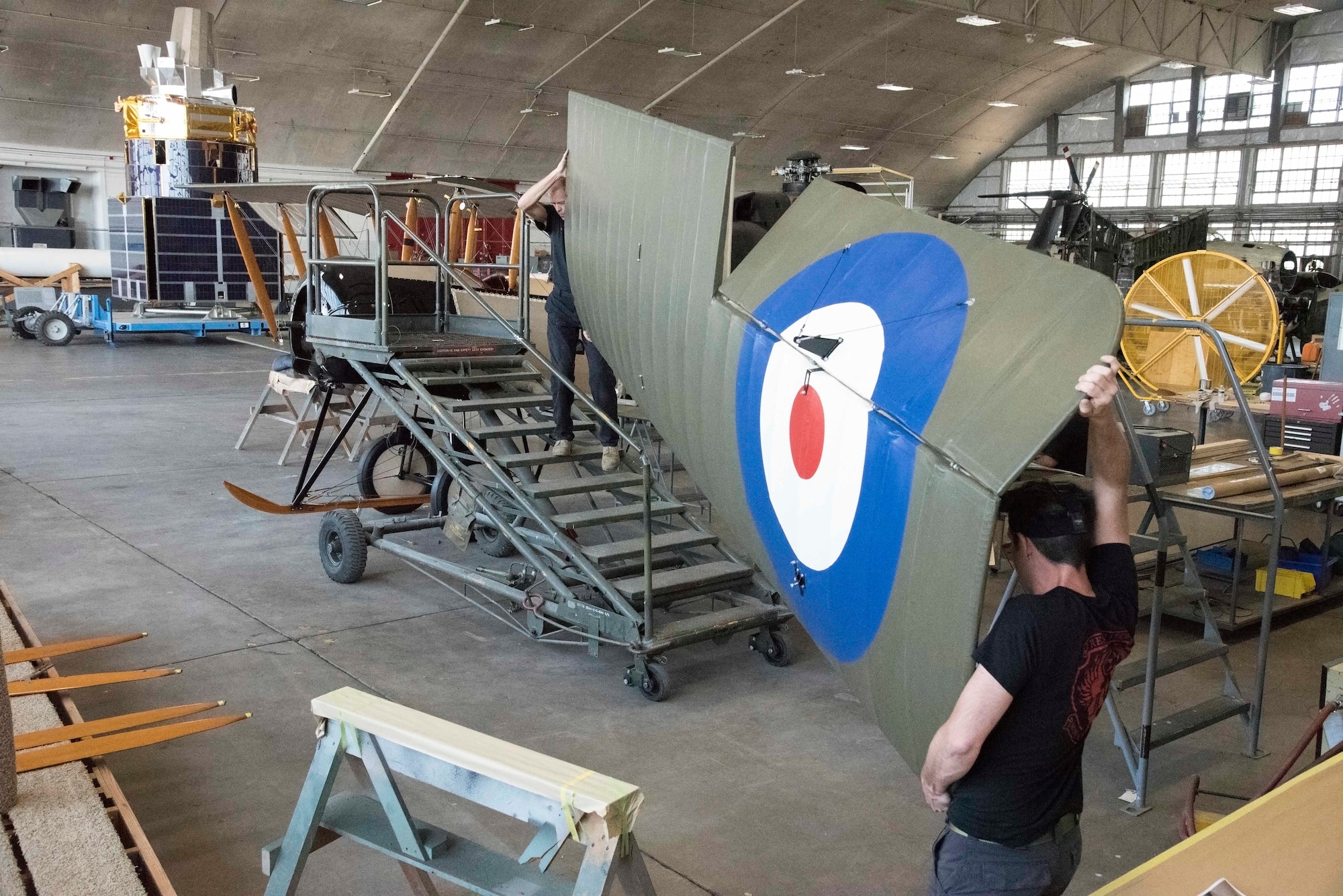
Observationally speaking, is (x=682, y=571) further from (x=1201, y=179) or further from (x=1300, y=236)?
(x=1201, y=179)

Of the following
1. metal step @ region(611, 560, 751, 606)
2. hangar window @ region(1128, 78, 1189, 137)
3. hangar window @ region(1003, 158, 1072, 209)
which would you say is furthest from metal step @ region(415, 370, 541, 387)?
hangar window @ region(1128, 78, 1189, 137)

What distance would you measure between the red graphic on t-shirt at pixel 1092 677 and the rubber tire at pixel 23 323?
22.6 m

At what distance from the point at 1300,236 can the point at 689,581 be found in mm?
31826

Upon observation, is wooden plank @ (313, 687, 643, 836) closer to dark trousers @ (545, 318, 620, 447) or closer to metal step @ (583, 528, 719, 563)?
metal step @ (583, 528, 719, 563)

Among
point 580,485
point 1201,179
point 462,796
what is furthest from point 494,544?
point 1201,179

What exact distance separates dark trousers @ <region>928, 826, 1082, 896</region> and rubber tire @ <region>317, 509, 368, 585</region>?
505cm

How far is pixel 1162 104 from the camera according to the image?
3322cm

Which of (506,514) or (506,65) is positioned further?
(506,65)

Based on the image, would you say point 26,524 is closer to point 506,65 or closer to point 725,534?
point 725,534

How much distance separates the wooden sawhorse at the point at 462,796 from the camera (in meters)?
2.15

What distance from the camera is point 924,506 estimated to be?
97.3 inches

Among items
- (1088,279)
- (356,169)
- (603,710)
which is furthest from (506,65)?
(1088,279)

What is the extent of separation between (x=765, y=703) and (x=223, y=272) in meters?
18.4

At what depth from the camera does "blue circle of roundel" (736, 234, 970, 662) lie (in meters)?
2.63
